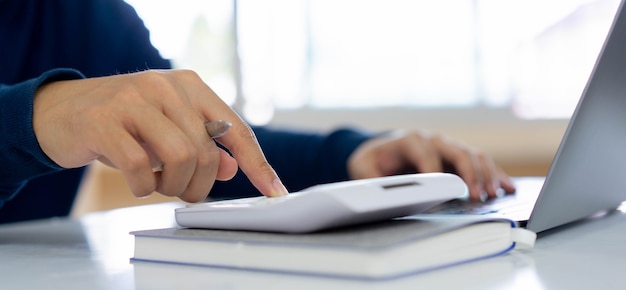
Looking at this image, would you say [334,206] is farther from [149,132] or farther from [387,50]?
A: [387,50]

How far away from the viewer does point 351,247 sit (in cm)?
38

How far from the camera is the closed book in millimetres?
380

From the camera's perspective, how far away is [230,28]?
294cm

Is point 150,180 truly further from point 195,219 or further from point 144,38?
point 144,38

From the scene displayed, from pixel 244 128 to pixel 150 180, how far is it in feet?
0.35

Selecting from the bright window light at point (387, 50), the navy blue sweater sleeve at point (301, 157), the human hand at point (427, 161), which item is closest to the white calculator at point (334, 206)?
the human hand at point (427, 161)

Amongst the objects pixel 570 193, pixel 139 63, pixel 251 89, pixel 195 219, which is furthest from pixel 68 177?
pixel 251 89

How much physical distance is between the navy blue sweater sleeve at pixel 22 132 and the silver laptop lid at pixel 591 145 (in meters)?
0.47

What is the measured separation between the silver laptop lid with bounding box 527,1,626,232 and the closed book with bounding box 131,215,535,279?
8 centimetres

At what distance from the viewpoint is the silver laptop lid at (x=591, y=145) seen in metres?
0.52

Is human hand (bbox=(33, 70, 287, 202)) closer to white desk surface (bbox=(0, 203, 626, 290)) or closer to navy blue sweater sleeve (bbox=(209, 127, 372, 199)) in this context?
white desk surface (bbox=(0, 203, 626, 290))

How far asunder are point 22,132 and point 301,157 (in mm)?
770

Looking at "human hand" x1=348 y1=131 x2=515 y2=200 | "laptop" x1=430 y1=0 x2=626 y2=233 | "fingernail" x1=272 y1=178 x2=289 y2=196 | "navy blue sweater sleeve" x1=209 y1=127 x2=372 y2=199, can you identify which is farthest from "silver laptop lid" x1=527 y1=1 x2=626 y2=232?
"navy blue sweater sleeve" x1=209 y1=127 x2=372 y2=199

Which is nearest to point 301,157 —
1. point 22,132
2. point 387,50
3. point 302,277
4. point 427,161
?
point 427,161
